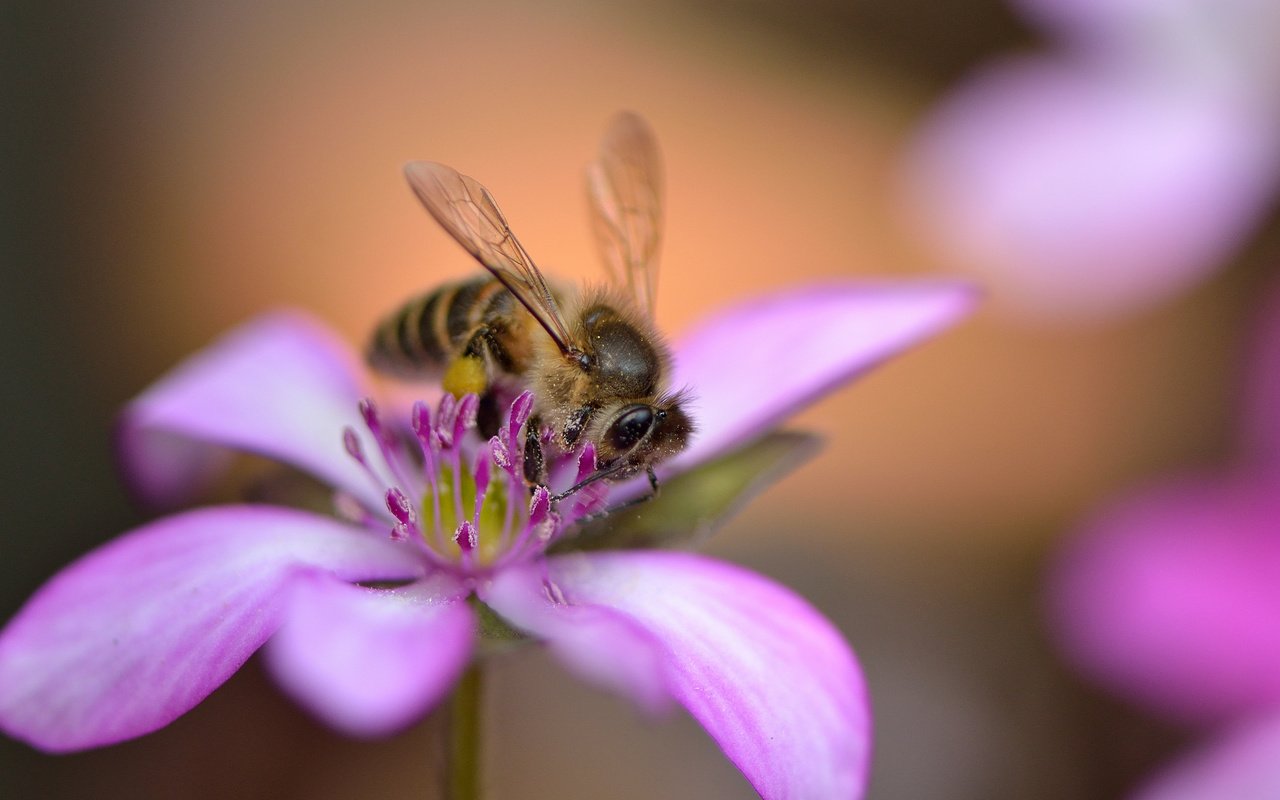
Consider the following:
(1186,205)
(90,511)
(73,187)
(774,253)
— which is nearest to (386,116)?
(73,187)

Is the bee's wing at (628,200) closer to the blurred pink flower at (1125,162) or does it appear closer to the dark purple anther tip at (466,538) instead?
the dark purple anther tip at (466,538)

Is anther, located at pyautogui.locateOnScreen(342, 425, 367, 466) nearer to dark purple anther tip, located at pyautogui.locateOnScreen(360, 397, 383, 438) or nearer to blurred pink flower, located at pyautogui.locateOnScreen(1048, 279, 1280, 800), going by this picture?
dark purple anther tip, located at pyautogui.locateOnScreen(360, 397, 383, 438)

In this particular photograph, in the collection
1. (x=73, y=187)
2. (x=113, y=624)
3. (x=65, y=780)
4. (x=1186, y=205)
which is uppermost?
(x=1186, y=205)

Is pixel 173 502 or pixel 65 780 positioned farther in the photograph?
pixel 65 780

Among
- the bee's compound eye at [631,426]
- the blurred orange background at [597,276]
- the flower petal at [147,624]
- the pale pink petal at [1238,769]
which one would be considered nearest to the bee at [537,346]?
the bee's compound eye at [631,426]

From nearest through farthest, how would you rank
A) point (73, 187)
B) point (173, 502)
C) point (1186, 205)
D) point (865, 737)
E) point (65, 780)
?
point (865, 737) → point (173, 502) → point (65, 780) → point (1186, 205) → point (73, 187)

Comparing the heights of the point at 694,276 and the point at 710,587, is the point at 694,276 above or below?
below

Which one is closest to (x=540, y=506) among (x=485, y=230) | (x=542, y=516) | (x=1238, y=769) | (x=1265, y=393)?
(x=542, y=516)

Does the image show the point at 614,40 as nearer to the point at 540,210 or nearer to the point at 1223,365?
the point at 540,210

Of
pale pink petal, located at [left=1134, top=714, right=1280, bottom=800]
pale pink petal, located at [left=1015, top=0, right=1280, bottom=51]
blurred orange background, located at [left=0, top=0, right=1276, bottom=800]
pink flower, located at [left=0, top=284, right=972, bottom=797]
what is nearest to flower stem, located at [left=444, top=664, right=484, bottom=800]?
pink flower, located at [left=0, top=284, right=972, bottom=797]
